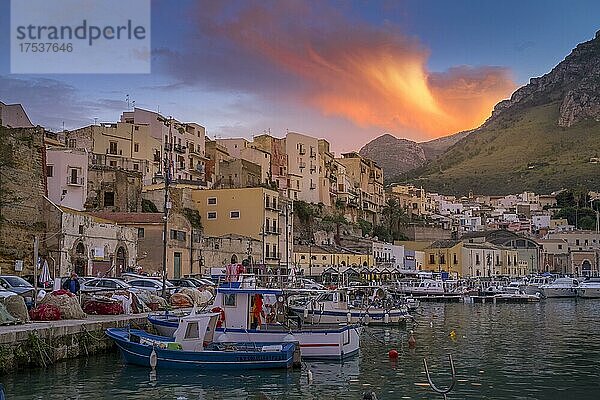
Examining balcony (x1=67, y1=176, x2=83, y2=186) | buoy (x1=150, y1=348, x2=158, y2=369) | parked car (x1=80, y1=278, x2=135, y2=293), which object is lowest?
buoy (x1=150, y1=348, x2=158, y2=369)

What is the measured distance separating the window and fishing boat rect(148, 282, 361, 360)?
125 feet

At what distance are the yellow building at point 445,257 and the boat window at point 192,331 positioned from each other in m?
80.9

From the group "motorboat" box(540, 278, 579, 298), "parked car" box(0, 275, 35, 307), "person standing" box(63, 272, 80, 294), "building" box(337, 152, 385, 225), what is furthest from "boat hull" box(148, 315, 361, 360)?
"building" box(337, 152, 385, 225)

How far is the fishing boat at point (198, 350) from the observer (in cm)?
2353

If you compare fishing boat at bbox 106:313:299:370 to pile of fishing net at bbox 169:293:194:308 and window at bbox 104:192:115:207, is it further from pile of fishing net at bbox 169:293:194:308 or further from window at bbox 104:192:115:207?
window at bbox 104:192:115:207

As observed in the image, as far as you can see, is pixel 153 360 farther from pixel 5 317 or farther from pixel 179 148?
pixel 179 148

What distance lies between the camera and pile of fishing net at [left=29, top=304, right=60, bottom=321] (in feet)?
85.5

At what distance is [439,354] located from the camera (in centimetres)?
2961

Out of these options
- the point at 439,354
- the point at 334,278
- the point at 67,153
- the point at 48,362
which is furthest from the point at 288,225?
the point at 48,362

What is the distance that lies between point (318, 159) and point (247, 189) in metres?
39.5

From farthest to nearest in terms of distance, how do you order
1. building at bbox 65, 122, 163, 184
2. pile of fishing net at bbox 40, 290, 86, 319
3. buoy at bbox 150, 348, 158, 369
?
building at bbox 65, 122, 163, 184, pile of fishing net at bbox 40, 290, 86, 319, buoy at bbox 150, 348, 158, 369

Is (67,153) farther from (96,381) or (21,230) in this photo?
(96,381)

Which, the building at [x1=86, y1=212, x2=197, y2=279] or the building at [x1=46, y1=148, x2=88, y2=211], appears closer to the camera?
the building at [x1=86, y1=212, x2=197, y2=279]

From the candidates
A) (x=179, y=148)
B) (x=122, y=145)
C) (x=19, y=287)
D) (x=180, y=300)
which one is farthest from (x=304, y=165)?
(x=19, y=287)
